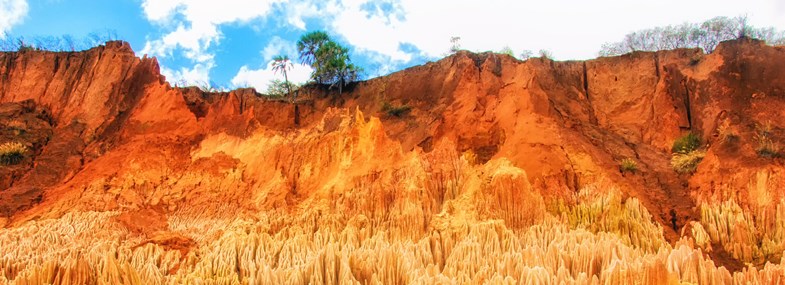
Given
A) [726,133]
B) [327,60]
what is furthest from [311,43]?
[726,133]

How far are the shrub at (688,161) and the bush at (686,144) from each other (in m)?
0.42

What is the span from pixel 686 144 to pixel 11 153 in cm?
2275

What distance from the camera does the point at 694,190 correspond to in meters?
15.8

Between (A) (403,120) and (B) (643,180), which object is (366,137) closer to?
(A) (403,120)

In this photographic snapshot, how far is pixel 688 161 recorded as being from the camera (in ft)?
55.2

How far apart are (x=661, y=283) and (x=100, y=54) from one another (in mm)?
23756

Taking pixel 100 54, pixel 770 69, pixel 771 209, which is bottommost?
pixel 771 209

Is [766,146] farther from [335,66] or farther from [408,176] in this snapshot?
[335,66]

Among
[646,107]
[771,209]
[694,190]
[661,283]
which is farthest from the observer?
[646,107]

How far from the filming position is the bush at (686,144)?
1783 cm

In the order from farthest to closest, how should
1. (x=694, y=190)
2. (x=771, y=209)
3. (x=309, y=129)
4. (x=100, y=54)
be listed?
(x=100, y=54)
(x=309, y=129)
(x=694, y=190)
(x=771, y=209)

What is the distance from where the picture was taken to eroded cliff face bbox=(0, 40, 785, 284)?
1420 centimetres

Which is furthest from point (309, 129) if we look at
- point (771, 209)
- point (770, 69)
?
point (770, 69)

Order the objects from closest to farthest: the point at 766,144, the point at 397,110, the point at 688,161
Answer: the point at 766,144, the point at 688,161, the point at 397,110
